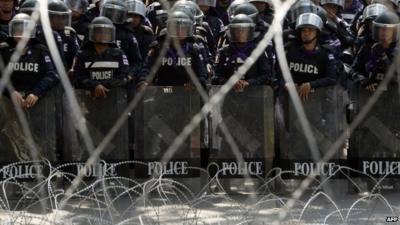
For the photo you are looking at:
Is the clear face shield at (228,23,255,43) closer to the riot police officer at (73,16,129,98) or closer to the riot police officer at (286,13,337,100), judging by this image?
the riot police officer at (286,13,337,100)

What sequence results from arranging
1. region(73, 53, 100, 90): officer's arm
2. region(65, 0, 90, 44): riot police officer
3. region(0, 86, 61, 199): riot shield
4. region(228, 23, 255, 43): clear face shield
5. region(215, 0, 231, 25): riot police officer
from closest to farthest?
region(0, 86, 61, 199): riot shield < region(73, 53, 100, 90): officer's arm < region(228, 23, 255, 43): clear face shield < region(65, 0, 90, 44): riot police officer < region(215, 0, 231, 25): riot police officer

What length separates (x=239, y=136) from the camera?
7219mm

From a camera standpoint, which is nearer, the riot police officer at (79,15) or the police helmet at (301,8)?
the police helmet at (301,8)

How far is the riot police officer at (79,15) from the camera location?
8.48 metres

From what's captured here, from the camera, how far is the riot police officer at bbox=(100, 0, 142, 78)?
782 centimetres

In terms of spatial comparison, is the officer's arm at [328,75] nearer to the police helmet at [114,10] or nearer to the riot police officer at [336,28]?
the riot police officer at [336,28]

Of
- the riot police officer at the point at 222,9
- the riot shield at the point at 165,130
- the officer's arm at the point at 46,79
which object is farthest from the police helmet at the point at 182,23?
the riot police officer at the point at 222,9

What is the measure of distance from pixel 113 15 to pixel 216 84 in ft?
4.15

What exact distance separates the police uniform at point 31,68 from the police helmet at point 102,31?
0.42m

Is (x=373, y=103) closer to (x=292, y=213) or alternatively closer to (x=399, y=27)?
(x=399, y=27)

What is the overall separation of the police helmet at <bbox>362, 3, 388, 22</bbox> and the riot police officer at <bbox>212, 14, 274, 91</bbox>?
132cm

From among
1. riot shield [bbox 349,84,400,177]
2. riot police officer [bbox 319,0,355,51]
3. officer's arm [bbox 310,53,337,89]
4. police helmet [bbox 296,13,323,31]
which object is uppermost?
police helmet [bbox 296,13,323,31]

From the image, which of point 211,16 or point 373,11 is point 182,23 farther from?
point 373,11

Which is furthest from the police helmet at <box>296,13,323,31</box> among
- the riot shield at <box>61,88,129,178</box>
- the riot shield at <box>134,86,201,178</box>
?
the riot shield at <box>61,88,129,178</box>
